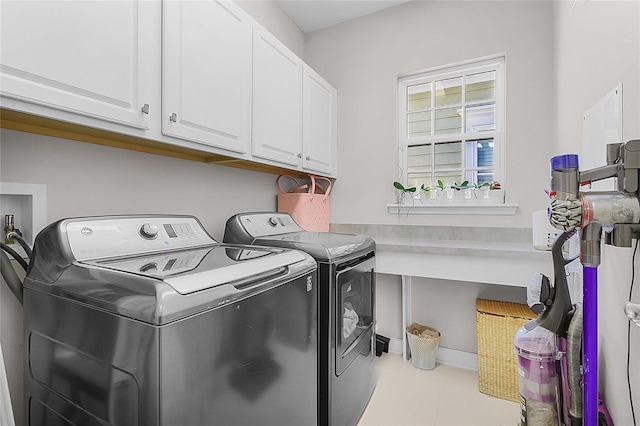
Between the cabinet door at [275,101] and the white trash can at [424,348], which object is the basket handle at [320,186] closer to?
the cabinet door at [275,101]

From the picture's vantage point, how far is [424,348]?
8.09ft

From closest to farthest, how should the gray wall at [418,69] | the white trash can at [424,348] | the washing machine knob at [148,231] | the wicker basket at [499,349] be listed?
the washing machine knob at [148,231]
the wicker basket at [499,349]
the gray wall at [418,69]
the white trash can at [424,348]

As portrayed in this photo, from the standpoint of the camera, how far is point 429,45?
8.83 feet

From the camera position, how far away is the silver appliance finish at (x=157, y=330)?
31.9 inches

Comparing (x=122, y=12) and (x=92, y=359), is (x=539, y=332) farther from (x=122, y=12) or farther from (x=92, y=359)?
(x=122, y=12)

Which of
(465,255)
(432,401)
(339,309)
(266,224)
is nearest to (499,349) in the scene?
(432,401)

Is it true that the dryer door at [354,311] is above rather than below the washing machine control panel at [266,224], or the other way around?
below

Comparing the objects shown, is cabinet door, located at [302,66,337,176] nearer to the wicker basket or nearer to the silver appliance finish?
the silver appliance finish

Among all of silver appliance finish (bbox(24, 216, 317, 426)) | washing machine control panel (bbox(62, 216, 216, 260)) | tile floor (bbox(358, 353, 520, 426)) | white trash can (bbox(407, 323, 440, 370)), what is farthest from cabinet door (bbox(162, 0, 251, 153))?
white trash can (bbox(407, 323, 440, 370))

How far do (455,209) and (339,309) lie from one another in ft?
4.78

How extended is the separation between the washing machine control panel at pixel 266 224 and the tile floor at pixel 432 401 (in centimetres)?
123

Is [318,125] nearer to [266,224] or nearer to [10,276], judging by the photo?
[266,224]

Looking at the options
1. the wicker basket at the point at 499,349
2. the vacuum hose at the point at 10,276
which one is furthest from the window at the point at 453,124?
the vacuum hose at the point at 10,276

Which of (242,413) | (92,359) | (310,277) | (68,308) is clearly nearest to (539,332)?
(310,277)
